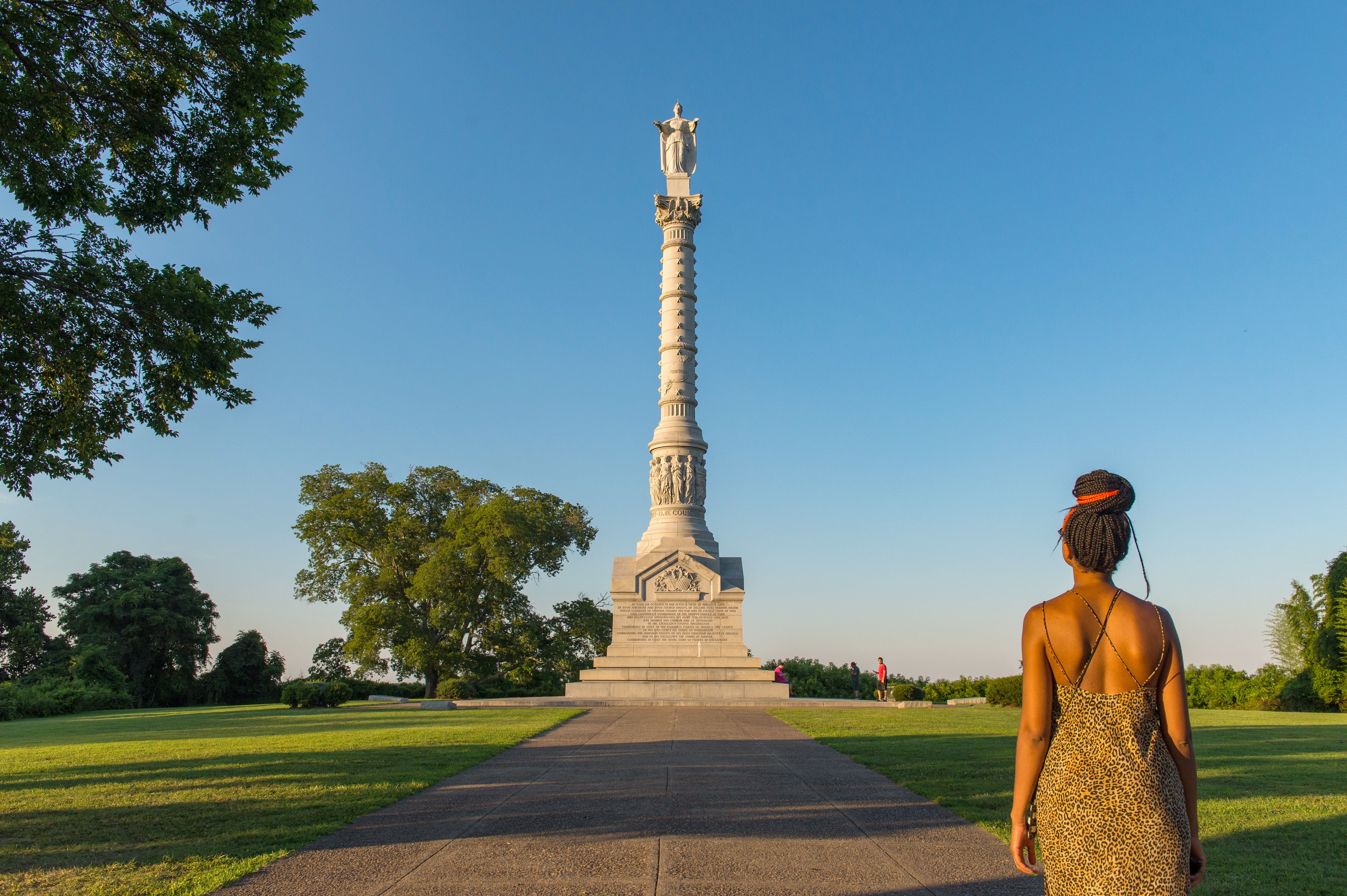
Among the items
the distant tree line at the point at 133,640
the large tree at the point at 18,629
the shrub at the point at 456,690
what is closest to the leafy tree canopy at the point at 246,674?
the distant tree line at the point at 133,640

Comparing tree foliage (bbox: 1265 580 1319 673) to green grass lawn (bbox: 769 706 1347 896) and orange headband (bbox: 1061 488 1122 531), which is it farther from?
orange headband (bbox: 1061 488 1122 531)

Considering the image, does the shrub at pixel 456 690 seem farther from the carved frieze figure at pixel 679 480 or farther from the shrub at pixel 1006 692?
the shrub at pixel 1006 692

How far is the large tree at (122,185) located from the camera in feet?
34.4

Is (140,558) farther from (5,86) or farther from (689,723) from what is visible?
(5,86)

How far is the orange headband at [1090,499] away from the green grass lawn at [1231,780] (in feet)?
12.7

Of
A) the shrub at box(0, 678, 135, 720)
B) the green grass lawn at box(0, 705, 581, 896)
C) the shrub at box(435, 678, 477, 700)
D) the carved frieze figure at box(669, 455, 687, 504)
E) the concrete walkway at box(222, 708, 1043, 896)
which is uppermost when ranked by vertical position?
the carved frieze figure at box(669, 455, 687, 504)

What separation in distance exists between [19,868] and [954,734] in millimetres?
14037

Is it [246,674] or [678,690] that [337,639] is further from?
[678,690]

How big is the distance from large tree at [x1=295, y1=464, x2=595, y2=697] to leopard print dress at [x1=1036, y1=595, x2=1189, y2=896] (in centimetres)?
3366

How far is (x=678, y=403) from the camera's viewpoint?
33062 millimetres

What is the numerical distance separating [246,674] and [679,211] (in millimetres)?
29555

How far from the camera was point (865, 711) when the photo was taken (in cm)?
2252

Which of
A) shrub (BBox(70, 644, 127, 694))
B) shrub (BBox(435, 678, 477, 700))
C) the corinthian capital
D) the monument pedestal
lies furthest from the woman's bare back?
shrub (BBox(70, 644, 127, 694))

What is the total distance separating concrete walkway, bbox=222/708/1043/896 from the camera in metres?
6.02
